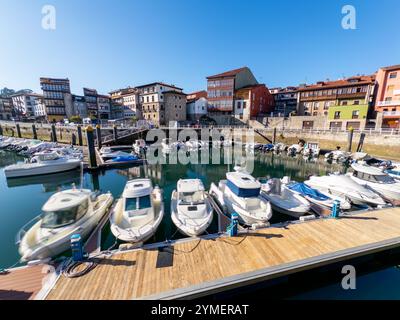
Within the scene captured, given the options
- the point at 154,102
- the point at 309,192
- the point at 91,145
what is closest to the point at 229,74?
the point at 154,102

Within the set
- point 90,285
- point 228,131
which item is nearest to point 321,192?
point 90,285

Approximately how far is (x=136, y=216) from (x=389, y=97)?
159 ft

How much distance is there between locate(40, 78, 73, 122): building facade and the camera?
5947cm

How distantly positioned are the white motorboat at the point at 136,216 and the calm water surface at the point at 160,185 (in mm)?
1212

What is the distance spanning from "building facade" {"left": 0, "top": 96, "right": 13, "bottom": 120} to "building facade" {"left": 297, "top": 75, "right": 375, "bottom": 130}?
366 feet

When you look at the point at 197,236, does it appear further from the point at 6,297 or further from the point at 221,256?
the point at 6,297

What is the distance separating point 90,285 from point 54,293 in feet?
3.06

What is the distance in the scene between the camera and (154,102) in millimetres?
53000

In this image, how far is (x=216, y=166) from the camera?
26469 millimetres

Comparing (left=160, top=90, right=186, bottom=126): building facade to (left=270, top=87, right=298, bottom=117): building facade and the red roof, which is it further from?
(left=270, top=87, right=298, bottom=117): building facade

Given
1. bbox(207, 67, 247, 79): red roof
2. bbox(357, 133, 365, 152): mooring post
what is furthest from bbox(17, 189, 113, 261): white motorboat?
bbox(207, 67, 247, 79): red roof

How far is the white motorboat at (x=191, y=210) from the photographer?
8.03m

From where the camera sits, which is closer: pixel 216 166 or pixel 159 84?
pixel 216 166

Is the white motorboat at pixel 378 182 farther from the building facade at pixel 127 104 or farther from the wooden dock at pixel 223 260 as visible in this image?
the building facade at pixel 127 104
